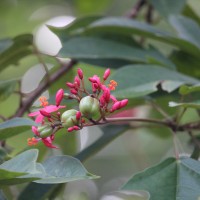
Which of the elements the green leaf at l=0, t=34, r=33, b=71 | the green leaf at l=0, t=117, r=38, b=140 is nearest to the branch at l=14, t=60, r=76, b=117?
the green leaf at l=0, t=34, r=33, b=71

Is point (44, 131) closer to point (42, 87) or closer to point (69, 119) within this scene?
point (69, 119)

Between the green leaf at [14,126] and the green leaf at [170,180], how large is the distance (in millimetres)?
245

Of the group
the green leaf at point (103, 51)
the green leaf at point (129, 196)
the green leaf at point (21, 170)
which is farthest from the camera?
the green leaf at point (129, 196)

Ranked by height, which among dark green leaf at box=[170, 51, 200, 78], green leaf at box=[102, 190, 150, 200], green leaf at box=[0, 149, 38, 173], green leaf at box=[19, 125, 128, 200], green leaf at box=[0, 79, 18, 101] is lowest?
green leaf at box=[102, 190, 150, 200]

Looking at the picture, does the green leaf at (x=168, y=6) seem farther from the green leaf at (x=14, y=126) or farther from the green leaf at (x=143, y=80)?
the green leaf at (x=14, y=126)

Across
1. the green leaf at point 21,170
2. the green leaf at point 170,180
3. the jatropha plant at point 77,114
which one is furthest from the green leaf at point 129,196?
the green leaf at point 21,170

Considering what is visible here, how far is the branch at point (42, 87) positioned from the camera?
169 cm

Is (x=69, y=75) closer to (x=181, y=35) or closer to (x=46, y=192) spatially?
(x=181, y=35)

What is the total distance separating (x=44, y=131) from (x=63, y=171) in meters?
0.13

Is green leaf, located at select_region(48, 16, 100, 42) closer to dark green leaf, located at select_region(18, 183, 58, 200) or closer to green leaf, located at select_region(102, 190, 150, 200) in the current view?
dark green leaf, located at select_region(18, 183, 58, 200)

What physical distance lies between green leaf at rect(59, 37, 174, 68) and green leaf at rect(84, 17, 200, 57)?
0.04 m

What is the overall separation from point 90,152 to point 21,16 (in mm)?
1390

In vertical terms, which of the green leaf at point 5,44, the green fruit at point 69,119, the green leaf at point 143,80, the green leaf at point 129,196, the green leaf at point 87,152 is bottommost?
the green leaf at point 129,196

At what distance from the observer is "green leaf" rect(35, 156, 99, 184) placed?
1010 mm
